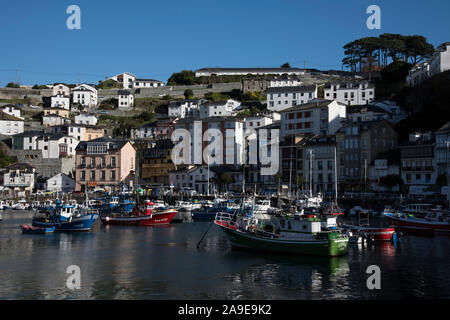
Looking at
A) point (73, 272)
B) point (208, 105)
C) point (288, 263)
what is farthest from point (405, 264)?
point (208, 105)

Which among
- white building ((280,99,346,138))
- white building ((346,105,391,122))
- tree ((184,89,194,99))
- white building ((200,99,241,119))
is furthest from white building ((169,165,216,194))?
tree ((184,89,194,99))

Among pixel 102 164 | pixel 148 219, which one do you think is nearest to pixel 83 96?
pixel 102 164

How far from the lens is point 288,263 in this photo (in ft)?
115

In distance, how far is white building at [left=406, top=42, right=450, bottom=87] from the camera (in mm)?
85250

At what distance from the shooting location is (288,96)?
110 meters

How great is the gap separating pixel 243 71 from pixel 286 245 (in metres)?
107

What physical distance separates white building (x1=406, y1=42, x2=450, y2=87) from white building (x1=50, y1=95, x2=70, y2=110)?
85.1 meters

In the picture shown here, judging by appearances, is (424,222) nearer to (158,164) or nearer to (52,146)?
(158,164)

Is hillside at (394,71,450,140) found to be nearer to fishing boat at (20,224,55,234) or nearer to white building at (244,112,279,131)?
white building at (244,112,279,131)

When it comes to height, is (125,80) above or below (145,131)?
above

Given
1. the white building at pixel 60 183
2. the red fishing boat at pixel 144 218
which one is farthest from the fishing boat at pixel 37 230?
the white building at pixel 60 183

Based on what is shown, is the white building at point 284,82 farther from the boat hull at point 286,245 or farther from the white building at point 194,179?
the boat hull at point 286,245

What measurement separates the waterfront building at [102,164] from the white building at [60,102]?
36.1m
